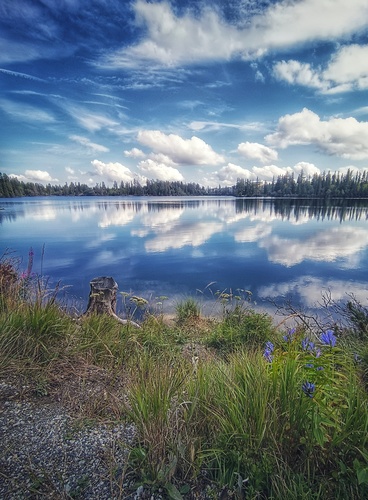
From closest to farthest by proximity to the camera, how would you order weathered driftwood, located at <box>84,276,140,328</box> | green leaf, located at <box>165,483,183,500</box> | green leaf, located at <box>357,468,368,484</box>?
1. green leaf, located at <box>357,468,368,484</box>
2. green leaf, located at <box>165,483,183,500</box>
3. weathered driftwood, located at <box>84,276,140,328</box>

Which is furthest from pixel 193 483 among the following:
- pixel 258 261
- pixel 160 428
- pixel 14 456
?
pixel 258 261

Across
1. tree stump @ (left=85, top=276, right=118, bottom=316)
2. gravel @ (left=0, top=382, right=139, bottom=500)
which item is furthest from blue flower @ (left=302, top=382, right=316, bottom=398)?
tree stump @ (left=85, top=276, right=118, bottom=316)

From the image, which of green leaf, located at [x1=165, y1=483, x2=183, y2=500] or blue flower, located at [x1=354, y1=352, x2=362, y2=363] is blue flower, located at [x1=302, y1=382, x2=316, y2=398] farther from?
blue flower, located at [x1=354, y1=352, x2=362, y2=363]

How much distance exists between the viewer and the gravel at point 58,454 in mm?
1757

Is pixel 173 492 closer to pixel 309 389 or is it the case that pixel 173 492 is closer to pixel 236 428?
pixel 236 428

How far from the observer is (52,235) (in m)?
26.3

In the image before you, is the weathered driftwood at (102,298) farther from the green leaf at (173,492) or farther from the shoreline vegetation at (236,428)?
the green leaf at (173,492)

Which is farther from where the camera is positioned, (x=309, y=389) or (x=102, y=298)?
(x=102, y=298)

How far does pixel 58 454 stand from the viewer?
2061 millimetres

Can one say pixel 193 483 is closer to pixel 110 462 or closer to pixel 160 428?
pixel 160 428

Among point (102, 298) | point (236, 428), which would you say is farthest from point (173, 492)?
point (102, 298)

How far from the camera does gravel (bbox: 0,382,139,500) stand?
1.76m

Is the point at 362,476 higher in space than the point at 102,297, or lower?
higher

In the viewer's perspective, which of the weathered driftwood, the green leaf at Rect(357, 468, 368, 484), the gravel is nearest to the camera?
the green leaf at Rect(357, 468, 368, 484)
